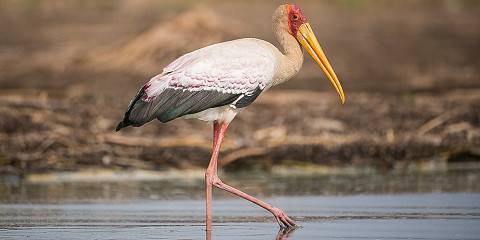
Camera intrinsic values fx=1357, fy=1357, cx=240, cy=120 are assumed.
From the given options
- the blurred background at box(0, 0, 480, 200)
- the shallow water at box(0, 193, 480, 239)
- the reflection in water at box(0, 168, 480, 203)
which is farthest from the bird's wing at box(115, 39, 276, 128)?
the blurred background at box(0, 0, 480, 200)

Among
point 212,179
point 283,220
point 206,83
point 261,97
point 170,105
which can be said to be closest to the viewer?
point 283,220

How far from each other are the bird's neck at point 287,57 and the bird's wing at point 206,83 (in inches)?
5.0

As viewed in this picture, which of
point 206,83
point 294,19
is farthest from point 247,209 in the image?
point 294,19

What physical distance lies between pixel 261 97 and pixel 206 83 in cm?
789

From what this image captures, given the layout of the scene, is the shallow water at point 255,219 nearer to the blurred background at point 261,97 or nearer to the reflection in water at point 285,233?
the reflection in water at point 285,233

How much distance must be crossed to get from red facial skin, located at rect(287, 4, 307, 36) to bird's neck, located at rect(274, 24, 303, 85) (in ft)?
0.19

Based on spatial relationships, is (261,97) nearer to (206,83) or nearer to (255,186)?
(255,186)

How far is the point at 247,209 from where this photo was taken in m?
10.7

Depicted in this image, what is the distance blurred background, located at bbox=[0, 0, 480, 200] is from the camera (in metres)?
13.5

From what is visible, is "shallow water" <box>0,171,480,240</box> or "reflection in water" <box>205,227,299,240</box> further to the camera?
"shallow water" <box>0,171,480,240</box>

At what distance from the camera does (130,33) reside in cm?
2300

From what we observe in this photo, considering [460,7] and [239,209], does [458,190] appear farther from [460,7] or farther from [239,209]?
[460,7]

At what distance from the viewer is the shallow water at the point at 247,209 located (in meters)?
8.87

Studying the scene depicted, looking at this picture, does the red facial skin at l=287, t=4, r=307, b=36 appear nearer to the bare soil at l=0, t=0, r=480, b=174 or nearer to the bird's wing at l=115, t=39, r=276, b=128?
the bird's wing at l=115, t=39, r=276, b=128
